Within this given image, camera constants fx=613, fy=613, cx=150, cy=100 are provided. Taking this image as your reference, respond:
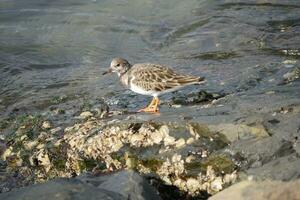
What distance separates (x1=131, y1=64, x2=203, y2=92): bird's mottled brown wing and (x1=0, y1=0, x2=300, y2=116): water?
1.13m

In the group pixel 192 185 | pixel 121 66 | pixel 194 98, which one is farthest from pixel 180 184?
pixel 121 66

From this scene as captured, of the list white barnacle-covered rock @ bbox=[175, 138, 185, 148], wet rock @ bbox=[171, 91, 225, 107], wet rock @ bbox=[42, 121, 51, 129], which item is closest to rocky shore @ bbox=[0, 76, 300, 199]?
white barnacle-covered rock @ bbox=[175, 138, 185, 148]

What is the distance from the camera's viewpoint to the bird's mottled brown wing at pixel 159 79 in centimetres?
819

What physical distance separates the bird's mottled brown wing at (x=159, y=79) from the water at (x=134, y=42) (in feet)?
3.70

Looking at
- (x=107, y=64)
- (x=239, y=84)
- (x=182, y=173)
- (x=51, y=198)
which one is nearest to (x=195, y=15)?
(x=107, y=64)

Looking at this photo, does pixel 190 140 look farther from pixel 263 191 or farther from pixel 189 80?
pixel 189 80

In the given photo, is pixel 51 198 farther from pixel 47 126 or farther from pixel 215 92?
pixel 215 92

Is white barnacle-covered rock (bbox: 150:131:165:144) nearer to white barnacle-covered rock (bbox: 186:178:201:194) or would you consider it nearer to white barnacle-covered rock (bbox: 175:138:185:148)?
white barnacle-covered rock (bbox: 175:138:185:148)

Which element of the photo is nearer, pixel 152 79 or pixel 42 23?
pixel 152 79

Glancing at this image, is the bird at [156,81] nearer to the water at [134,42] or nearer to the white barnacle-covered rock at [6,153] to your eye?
the water at [134,42]

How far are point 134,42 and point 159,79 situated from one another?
18.3 feet

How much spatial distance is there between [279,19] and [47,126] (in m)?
6.91

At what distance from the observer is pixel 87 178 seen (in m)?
Answer: 5.95

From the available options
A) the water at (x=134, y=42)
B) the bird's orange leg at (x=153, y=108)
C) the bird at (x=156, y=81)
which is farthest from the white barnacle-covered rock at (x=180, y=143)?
the water at (x=134, y=42)
